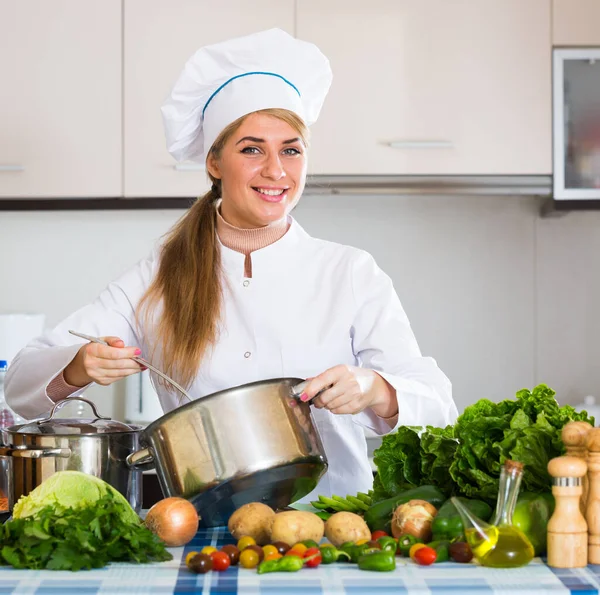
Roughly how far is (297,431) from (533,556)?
0.32 m

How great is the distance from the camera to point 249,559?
1008mm

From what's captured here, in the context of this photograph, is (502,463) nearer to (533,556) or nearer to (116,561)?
(533,556)

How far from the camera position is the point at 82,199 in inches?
106

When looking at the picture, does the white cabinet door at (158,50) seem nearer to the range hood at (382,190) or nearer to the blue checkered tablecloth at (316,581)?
the range hood at (382,190)

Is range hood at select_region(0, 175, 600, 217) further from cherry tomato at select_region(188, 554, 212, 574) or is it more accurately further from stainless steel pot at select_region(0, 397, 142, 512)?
cherry tomato at select_region(188, 554, 212, 574)

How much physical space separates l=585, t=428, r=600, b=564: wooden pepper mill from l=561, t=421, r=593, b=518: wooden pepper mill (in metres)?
0.01

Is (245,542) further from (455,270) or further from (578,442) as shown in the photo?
(455,270)

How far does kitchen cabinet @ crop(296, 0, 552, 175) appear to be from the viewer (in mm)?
2646

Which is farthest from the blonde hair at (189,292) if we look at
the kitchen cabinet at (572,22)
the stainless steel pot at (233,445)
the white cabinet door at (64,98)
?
the kitchen cabinet at (572,22)

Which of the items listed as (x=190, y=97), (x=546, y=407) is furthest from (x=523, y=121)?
(x=546, y=407)

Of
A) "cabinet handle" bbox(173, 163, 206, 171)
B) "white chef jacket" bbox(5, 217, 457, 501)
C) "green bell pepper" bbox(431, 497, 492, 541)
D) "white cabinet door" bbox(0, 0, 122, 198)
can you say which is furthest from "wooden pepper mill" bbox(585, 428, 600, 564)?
"white cabinet door" bbox(0, 0, 122, 198)

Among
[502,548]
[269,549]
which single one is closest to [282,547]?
[269,549]

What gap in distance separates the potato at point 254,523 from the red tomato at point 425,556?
182mm

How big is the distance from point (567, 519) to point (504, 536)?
70 millimetres
